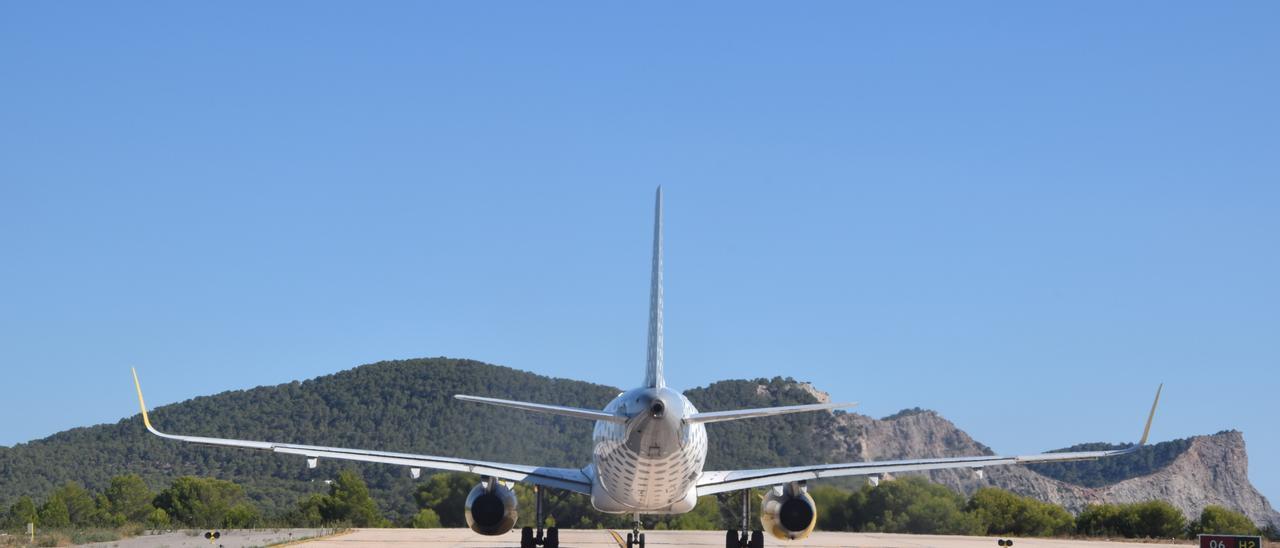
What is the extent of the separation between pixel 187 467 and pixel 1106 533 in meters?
97.9

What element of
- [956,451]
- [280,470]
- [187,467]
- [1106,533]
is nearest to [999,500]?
[1106,533]

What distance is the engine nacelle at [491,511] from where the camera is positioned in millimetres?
37031

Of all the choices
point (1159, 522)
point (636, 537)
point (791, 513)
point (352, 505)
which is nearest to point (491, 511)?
point (636, 537)

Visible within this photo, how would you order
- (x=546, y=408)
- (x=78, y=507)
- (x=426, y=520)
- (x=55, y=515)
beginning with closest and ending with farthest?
(x=546, y=408) < (x=426, y=520) < (x=55, y=515) < (x=78, y=507)

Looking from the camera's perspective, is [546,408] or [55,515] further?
[55,515]

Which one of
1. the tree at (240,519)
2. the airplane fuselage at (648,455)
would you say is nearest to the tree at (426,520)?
the tree at (240,519)

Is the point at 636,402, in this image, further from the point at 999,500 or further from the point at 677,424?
the point at 999,500

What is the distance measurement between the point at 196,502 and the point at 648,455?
6633cm

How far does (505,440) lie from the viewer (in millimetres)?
110250

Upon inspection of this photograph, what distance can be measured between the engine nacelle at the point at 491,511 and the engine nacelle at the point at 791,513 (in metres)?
7.13

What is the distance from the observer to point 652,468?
32.4 m

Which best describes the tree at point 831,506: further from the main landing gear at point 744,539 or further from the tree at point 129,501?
the tree at point 129,501

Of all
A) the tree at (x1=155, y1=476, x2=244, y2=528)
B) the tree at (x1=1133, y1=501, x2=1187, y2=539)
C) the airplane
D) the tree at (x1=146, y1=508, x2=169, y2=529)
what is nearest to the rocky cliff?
the tree at (x1=1133, y1=501, x2=1187, y2=539)

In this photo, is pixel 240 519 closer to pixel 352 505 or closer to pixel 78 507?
pixel 352 505
